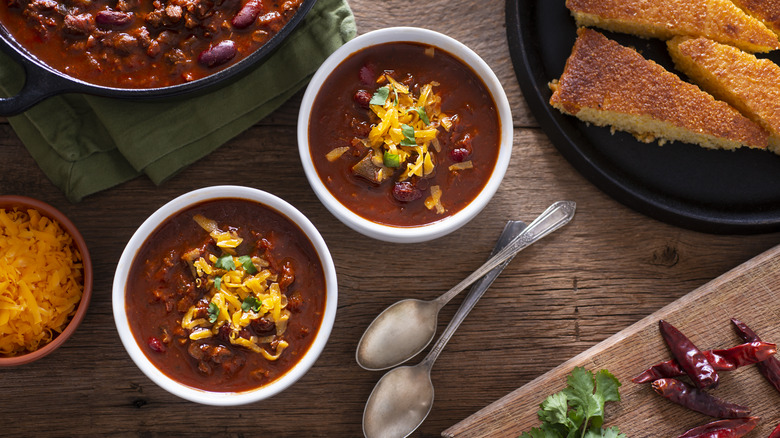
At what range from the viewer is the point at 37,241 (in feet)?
9.41

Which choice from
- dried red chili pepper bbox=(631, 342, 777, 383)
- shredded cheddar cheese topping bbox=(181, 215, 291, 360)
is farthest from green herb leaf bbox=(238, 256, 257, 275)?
dried red chili pepper bbox=(631, 342, 777, 383)

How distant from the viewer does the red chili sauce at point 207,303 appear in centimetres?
274

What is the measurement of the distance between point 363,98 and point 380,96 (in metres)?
0.08

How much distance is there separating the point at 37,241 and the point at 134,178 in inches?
19.2

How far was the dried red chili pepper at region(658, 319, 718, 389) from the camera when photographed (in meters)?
2.99

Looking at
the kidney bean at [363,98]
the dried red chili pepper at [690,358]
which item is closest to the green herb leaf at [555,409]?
the dried red chili pepper at [690,358]

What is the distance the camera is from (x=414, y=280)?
10.5 ft

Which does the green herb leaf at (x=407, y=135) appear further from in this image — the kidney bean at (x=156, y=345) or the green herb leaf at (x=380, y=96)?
the kidney bean at (x=156, y=345)

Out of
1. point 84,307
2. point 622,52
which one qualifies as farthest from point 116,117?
point 622,52

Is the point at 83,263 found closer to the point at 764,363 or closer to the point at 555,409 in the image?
the point at 555,409

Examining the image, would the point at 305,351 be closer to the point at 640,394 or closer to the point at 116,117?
the point at 116,117

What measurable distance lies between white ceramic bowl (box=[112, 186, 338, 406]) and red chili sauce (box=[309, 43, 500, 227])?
23cm

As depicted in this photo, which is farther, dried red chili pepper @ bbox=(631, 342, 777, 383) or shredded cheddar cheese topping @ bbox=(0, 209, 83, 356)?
dried red chili pepper @ bbox=(631, 342, 777, 383)

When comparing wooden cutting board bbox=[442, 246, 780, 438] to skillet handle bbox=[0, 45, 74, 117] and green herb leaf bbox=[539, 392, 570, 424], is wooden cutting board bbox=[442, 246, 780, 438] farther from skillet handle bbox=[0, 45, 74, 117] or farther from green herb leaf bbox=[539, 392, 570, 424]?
skillet handle bbox=[0, 45, 74, 117]
